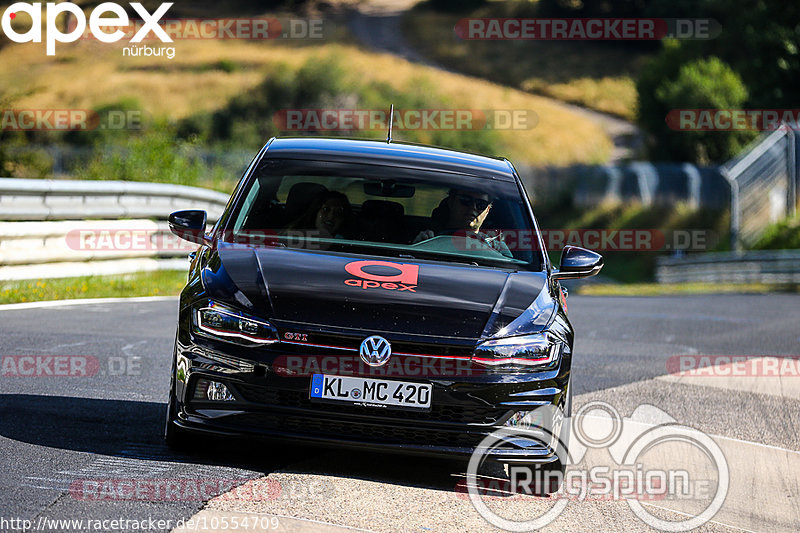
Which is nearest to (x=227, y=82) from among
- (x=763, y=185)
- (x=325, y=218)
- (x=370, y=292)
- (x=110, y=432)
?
(x=763, y=185)

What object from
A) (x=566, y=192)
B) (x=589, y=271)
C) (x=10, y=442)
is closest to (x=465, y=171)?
(x=589, y=271)

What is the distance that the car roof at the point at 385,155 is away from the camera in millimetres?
7059

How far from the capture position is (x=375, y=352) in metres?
5.40

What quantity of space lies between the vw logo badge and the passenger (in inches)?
52.0

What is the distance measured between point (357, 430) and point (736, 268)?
89.4 feet

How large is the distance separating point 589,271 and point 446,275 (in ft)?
3.63

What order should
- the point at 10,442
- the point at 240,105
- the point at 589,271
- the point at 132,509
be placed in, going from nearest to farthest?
1. the point at 132,509
2. the point at 10,442
3. the point at 589,271
4. the point at 240,105

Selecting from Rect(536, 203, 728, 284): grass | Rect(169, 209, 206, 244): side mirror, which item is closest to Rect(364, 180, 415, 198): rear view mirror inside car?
Rect(169, 209, 206, 244): side mirror

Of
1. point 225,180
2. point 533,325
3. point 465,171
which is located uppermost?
point 225,180

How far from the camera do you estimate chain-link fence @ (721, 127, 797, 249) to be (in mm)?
34562

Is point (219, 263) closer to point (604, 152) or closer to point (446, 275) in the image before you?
point (446, 275)

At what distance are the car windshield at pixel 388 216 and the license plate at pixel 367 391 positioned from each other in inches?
43.4

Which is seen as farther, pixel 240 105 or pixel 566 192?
pixel 240 105

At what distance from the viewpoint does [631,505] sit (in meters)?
5.78
